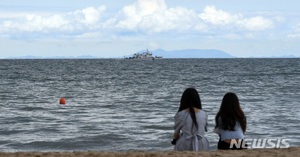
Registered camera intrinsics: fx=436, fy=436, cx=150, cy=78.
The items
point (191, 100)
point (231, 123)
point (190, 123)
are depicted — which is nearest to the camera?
point (191, 100)

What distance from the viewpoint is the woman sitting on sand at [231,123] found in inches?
295

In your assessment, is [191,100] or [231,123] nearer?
[191,100]

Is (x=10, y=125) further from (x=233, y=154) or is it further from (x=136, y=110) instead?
(x=233, y=154)

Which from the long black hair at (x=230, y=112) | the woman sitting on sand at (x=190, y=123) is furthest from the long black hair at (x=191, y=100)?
the long black hair at (x=230, y=112)

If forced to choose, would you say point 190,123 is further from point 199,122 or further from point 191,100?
point 191,100

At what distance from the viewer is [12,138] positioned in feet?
47.9

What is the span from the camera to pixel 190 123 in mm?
7492

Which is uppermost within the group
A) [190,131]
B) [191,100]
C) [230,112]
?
[191,100]

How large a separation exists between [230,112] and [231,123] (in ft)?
0.74

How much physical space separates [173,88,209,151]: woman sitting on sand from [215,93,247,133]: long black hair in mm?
357

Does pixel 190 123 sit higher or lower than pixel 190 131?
higher

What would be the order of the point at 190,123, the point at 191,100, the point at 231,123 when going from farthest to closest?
the point at 231,123 < the point at 190,123 < the point at 191,100

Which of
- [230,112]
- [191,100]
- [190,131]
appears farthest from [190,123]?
[230,112]

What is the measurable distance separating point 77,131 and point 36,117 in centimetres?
457
